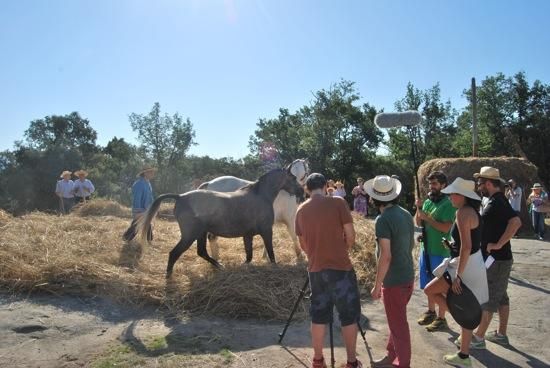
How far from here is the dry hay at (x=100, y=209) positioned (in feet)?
41.4

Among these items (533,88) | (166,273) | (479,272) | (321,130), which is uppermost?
(533,88)

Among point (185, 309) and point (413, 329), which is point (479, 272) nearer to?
point (413, 329)

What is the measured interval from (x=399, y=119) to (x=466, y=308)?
2.57 meters

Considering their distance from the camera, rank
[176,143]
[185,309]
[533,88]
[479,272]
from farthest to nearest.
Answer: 1. [176,143]
2. [533,88]
3. [185,309]
4. [479,272]

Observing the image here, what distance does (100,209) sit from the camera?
13016 mm

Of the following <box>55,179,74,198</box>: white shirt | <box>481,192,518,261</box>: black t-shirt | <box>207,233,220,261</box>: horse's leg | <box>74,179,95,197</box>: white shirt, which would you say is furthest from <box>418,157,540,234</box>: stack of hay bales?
<box>55,179,74,198</box>: white shirt

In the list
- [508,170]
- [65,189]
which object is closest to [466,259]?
[508,170]

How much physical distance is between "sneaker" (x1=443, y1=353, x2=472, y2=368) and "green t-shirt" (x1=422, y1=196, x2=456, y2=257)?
1.07 m

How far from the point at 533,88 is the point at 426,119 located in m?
6.84

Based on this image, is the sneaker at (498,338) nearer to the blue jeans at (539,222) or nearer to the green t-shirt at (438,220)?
the green t-shirt at (438,220)

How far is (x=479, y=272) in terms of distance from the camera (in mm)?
3736

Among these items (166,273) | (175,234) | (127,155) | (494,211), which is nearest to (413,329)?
(494,211)

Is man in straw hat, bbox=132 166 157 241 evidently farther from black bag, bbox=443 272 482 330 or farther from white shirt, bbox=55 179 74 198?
black bag, bbox=443 272 482 330

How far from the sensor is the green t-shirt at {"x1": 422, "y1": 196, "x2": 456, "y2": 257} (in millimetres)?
4461
